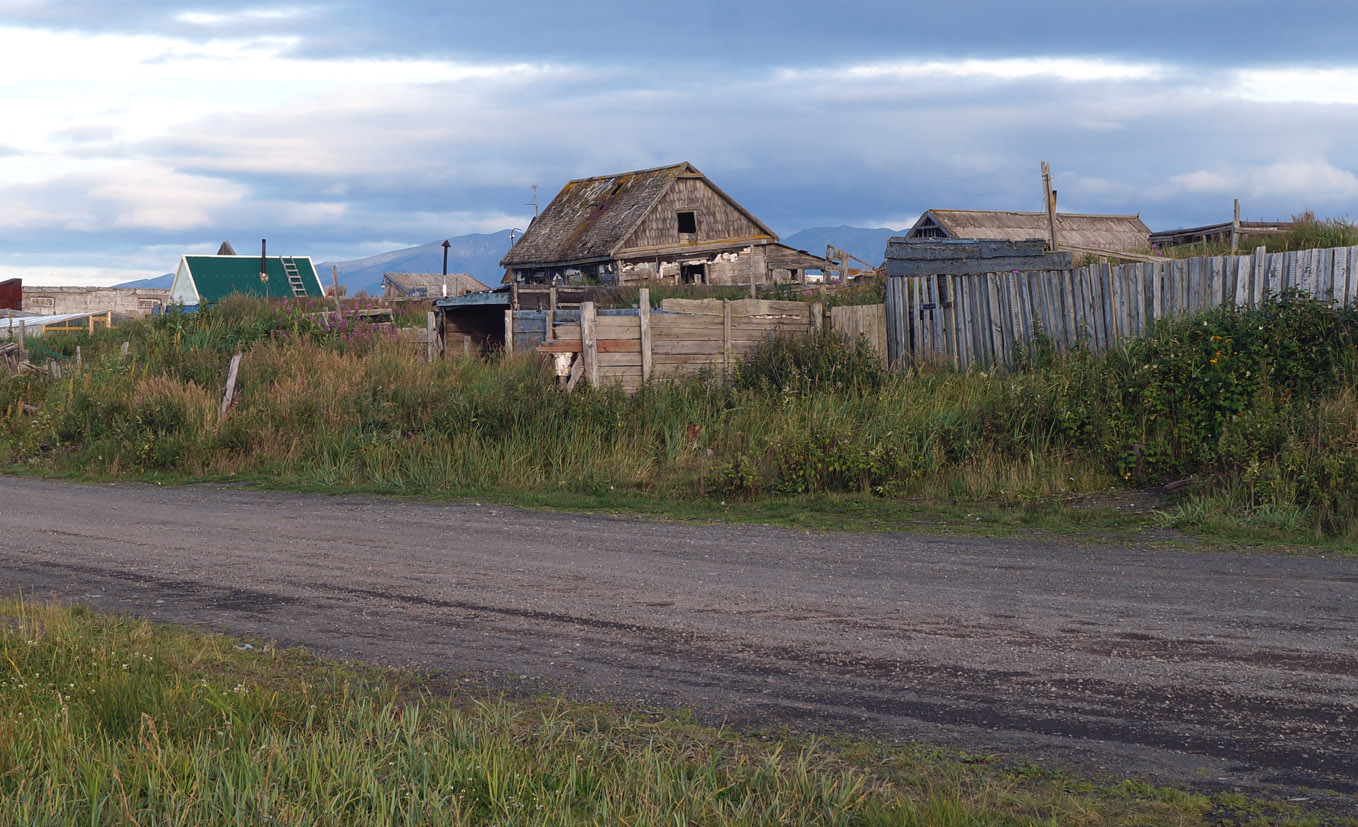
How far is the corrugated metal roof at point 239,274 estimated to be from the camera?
57.2 m

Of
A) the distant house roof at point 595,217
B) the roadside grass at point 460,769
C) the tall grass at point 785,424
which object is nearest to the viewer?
the roadside grass at point 460,769

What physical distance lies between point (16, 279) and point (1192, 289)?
68.6 metres

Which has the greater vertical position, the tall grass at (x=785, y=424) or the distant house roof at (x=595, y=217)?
the distant house roof at (x=595, y=217)

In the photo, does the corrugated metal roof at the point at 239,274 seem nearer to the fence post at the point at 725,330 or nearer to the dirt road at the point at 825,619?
the fence post at the point at 725,330

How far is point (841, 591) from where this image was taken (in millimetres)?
7535

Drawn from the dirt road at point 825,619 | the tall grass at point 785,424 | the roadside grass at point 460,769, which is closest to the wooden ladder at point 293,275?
the tall grass at point 785,424

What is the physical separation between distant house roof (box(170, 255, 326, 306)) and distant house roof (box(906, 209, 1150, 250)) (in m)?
31.2

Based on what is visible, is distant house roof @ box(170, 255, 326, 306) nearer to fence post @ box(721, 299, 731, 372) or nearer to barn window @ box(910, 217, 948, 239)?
barn window @ box(910, 217, 948, 239)

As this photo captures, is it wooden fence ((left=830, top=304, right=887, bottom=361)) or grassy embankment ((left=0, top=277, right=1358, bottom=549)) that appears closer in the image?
grassy embankment ((left=0, top=277, right=1358, bottom=549))

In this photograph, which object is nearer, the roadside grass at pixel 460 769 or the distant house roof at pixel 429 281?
the roadside grass at pixel 460 769

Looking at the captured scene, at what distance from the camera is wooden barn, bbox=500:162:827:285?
141 feet

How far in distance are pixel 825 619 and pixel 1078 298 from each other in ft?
32.1

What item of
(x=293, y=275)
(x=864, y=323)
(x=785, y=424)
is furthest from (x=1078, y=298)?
(x=293, y=275)

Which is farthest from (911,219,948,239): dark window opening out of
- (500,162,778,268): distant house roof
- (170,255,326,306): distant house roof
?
(170,255,326,306): distant house roof
